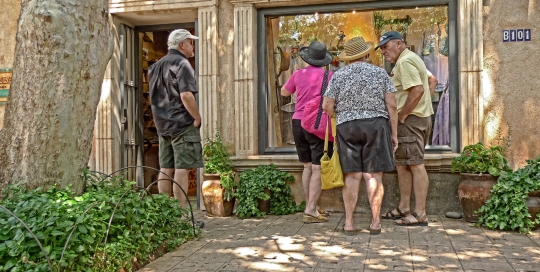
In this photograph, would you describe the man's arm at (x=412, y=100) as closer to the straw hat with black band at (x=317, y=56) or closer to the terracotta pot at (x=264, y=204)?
the straw hat with black band at (x=317, y=56)

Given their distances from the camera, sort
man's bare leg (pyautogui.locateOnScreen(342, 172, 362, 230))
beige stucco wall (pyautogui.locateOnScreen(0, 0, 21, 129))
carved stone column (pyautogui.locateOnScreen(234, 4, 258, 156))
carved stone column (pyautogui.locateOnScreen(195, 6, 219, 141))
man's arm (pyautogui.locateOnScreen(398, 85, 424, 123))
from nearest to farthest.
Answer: man's bare leg (pyautogui.locateOnScreen(342, 172, 362, 230)) < man's arm (pyautogui.locateOnScreen(398, 85, 424, 123)) < carved stone column (pyautogui.locateOnScreen(234, 4, 258, 156)) < carved stone column (pyautogui.locateOnScreen(195, 6, 219, 141)) < beige stucco wall (pyautogui.locateOnScreen(0, 0, 21, 129))

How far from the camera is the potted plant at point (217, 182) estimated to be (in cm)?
659

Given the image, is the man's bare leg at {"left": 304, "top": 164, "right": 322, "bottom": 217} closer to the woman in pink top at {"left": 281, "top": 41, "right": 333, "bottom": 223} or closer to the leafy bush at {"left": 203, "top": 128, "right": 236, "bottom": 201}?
the woman in pink top at {"left": 281, "top": 41, "right": 333, "bottom": 223}

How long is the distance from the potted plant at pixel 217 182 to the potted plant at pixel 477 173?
275 cm

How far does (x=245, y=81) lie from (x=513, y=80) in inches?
134

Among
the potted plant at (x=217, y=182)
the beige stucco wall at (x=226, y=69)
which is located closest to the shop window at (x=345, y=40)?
the beige stucco wall at (x=226, y=69)

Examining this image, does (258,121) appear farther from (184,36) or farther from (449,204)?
(449,204)

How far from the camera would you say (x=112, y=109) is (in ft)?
25.8

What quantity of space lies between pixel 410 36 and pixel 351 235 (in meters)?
3.25

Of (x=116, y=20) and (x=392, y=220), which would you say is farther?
(x=116, y=20)

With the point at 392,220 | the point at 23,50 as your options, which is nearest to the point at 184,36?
the point at 23,50

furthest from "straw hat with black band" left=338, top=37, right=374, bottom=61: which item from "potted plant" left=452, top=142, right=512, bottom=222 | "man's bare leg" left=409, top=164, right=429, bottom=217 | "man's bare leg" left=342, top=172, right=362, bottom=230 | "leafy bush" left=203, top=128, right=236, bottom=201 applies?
"leafy bush" left=203, top=128, right=236, bottom=201

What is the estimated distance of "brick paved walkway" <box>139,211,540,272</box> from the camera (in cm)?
407

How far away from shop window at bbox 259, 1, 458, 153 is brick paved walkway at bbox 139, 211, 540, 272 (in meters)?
1.69
